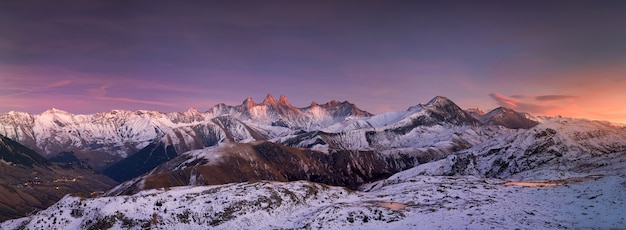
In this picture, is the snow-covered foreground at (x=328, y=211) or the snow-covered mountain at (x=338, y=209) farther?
the snow-covered mountain at (x=338, y=209)

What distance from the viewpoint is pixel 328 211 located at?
5003 cm

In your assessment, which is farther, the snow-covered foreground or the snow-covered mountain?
the snow-covered mountain

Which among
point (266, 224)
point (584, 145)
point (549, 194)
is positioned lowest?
point (266, 224)

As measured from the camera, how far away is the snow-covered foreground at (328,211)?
146ft

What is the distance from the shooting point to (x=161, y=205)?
52219 mm

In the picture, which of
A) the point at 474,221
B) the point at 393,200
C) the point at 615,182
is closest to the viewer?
the point at 474,221

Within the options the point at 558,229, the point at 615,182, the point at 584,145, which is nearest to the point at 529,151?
the point at 584,145

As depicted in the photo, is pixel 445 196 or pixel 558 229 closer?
pixel 558 229

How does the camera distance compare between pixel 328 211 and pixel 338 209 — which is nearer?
pixel 328 211

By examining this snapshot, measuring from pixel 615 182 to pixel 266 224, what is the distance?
51.1 meters

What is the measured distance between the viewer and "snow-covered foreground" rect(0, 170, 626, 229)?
4450 cm

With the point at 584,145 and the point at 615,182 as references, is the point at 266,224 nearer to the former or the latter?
the point at 615,182

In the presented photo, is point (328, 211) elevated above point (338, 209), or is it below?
below

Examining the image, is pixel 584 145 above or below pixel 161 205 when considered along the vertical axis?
above
